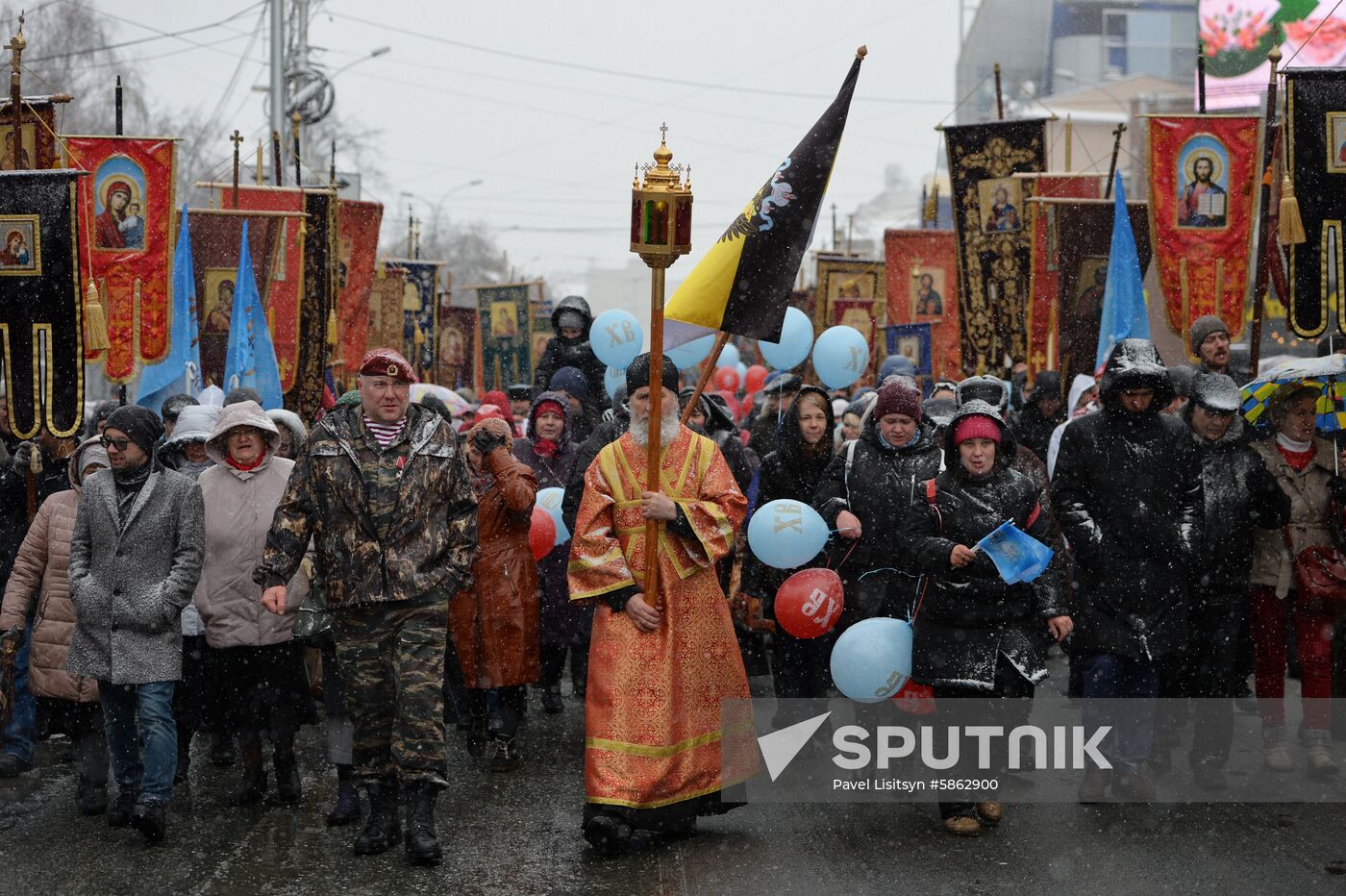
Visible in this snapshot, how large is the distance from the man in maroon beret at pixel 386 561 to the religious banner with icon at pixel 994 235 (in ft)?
28.0

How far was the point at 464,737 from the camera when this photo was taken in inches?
356

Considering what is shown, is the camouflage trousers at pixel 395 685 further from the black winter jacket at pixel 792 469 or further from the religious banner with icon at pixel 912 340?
the religious banner with icon at pixel 912 340

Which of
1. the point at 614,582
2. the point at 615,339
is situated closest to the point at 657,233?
the point at 614,582

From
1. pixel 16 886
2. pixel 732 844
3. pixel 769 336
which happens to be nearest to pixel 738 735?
pixel 732 844

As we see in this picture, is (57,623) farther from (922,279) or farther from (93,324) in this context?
(922,279)

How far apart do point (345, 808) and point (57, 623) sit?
5.27ft

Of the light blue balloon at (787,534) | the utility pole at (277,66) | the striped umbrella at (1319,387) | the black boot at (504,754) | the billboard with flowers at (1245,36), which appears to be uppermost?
the billboard with flowers at (1245,36)

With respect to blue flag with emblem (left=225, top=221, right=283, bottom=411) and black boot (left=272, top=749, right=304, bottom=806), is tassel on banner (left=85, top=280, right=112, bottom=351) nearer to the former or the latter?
blue flag with emblem (left=225, top=221, right=283, bottom=411)

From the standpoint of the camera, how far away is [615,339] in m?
11.4

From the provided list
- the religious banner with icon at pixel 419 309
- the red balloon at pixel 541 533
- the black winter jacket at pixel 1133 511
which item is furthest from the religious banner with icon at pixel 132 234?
the religious banner with icon at pixel 419 309

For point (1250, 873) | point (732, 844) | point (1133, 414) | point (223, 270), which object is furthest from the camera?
point (223, 270)

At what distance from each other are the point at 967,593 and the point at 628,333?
5082 millimetres

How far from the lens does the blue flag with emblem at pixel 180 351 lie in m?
11.7

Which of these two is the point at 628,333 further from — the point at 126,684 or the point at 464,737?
the point at 126,684
